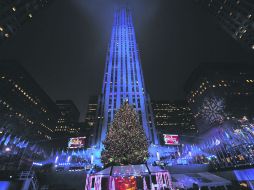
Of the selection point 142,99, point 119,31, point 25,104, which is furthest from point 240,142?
point 25,104

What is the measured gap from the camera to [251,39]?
44938 mm

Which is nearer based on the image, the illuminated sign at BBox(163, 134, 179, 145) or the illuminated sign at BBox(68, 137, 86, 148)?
the illuminated sign at BBox(68, 137, 86, 148)

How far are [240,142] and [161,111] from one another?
97.3 m

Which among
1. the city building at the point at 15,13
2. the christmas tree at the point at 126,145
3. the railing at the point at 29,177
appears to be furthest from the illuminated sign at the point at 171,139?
the city building at the point at 15,13

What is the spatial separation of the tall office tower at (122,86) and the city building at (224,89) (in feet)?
84.5

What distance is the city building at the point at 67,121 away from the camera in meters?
118

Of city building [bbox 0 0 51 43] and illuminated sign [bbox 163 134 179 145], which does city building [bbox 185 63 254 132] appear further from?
city building [bbox 0 0 51 43]

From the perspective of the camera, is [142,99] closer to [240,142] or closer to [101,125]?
[101,125]

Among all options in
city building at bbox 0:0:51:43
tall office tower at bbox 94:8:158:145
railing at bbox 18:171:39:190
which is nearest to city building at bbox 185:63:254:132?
tall office tower at bbox 94:8:158:145

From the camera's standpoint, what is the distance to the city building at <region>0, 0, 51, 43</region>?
149ft

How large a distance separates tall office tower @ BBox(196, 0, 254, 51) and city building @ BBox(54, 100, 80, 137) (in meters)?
105

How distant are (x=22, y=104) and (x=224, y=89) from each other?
10024cm

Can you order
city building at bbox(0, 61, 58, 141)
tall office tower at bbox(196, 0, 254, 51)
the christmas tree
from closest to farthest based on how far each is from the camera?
the christmas tree, tall office tower at bbox(196, 0, 254, 51), city building at bbox(0, 61, 58, 141)

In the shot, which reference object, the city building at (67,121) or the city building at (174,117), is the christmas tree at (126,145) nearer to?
the city building at (174,117)
